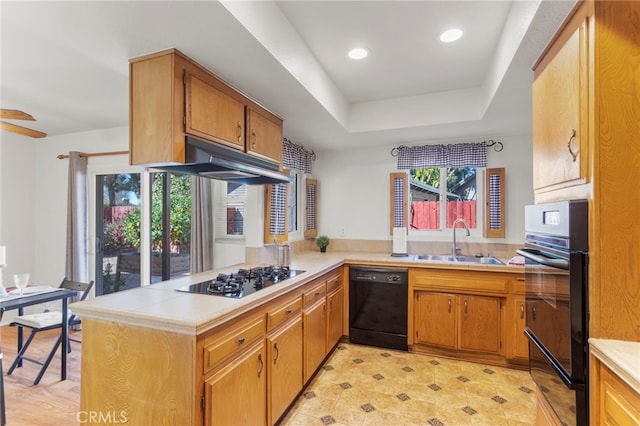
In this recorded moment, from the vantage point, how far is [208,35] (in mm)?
1590

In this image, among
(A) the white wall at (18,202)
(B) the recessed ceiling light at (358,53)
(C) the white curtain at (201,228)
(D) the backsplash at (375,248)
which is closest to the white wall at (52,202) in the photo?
(A) the white wall at (18,202)

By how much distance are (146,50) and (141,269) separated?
2858mm

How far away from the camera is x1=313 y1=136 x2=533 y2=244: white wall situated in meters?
3.54

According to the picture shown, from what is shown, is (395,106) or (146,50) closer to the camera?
(146,50)

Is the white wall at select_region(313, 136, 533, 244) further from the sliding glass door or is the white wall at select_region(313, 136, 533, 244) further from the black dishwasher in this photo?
the sliding glass door

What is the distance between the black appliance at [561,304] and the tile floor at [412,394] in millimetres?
748

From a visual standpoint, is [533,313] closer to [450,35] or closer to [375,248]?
[450,35]

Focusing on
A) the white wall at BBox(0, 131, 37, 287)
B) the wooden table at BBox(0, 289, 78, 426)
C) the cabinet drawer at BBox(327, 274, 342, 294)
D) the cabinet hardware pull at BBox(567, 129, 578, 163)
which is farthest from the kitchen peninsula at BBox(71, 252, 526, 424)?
the white wall at BBox(0, 131, 37, 287)

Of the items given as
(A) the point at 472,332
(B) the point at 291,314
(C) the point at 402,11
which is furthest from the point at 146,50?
(A) the point at 472,332

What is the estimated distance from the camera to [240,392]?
1581 mm

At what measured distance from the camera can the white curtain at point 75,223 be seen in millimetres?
3826

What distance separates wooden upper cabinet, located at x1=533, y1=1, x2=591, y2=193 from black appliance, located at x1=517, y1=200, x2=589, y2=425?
182mm

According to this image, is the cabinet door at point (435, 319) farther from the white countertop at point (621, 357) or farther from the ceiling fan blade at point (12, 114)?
the ceiling fan blade at point (12, 114)

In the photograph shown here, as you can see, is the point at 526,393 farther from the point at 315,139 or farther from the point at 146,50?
the point at 146,50
